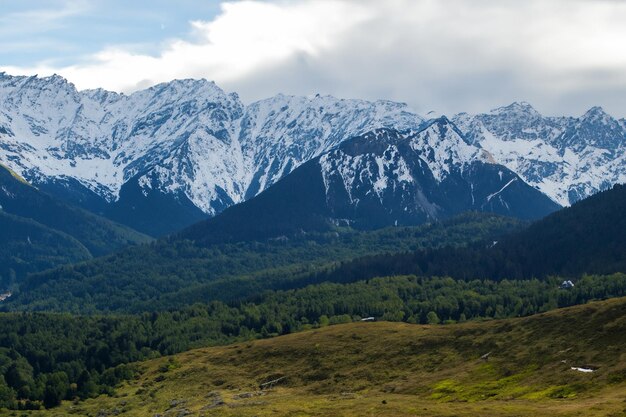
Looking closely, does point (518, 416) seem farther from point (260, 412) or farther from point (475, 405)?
point (260, 412)

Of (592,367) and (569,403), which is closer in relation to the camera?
(569,403)

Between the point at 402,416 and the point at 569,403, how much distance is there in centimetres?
2607

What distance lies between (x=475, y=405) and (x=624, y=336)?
40203 mm

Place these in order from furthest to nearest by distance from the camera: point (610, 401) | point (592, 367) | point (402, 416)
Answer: point (592, 367) < point (402, 416) < point (610, 401)

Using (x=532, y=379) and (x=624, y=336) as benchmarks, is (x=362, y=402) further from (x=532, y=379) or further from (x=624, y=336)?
(x=624, y=336)

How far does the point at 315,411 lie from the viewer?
188750 mm

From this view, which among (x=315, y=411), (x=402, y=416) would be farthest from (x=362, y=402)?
(x=402, y=416)

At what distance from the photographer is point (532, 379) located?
630 ft

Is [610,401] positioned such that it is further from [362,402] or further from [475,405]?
[362,402]

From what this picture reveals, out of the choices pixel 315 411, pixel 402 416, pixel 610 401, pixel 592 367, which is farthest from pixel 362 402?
pixel 610 401

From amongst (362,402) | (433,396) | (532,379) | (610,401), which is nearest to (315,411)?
(362,402)

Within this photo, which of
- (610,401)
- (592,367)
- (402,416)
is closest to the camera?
(610,401)

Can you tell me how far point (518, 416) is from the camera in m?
155

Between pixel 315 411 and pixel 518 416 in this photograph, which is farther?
pixel 315 411
